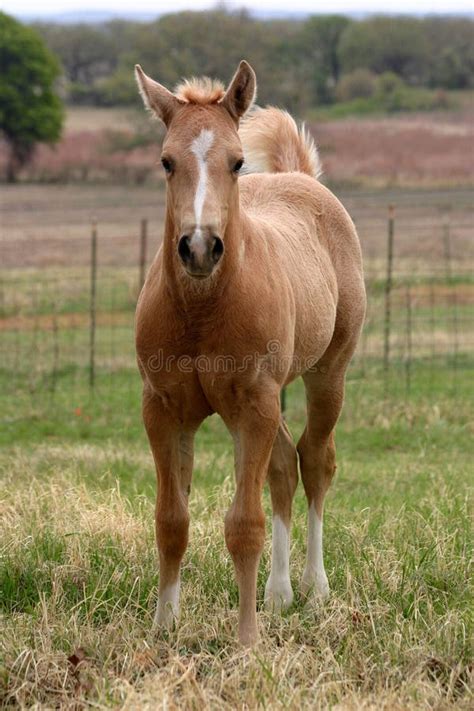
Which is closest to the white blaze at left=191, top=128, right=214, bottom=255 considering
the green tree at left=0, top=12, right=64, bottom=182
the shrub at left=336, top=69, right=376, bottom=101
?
the green tree at left=0, top=12, right=64, bottom=182

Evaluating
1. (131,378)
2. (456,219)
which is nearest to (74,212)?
(456,219)

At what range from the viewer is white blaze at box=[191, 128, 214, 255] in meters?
4.07

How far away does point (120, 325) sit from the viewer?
15953 mm

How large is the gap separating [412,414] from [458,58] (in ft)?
184

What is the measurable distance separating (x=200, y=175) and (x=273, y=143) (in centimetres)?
251

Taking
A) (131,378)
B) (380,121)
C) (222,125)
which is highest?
(380,121)

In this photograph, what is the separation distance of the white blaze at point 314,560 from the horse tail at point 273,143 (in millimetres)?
2113

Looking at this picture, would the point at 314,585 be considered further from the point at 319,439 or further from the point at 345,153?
the point at 345,153

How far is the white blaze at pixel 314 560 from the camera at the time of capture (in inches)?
217

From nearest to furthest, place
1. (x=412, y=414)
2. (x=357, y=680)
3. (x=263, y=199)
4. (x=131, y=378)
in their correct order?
(x=357, y=680) → (x=263, y=199) → (x=412, y=414) → (x=131, y=378)

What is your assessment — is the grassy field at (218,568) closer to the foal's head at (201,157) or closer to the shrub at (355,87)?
the foal's head at (201,157)

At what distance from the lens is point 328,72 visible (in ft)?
194

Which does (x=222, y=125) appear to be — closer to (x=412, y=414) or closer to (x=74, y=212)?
(x=412, y=414)

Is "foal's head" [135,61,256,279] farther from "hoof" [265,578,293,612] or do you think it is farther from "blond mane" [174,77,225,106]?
"hoof" [265,578,293,612]
